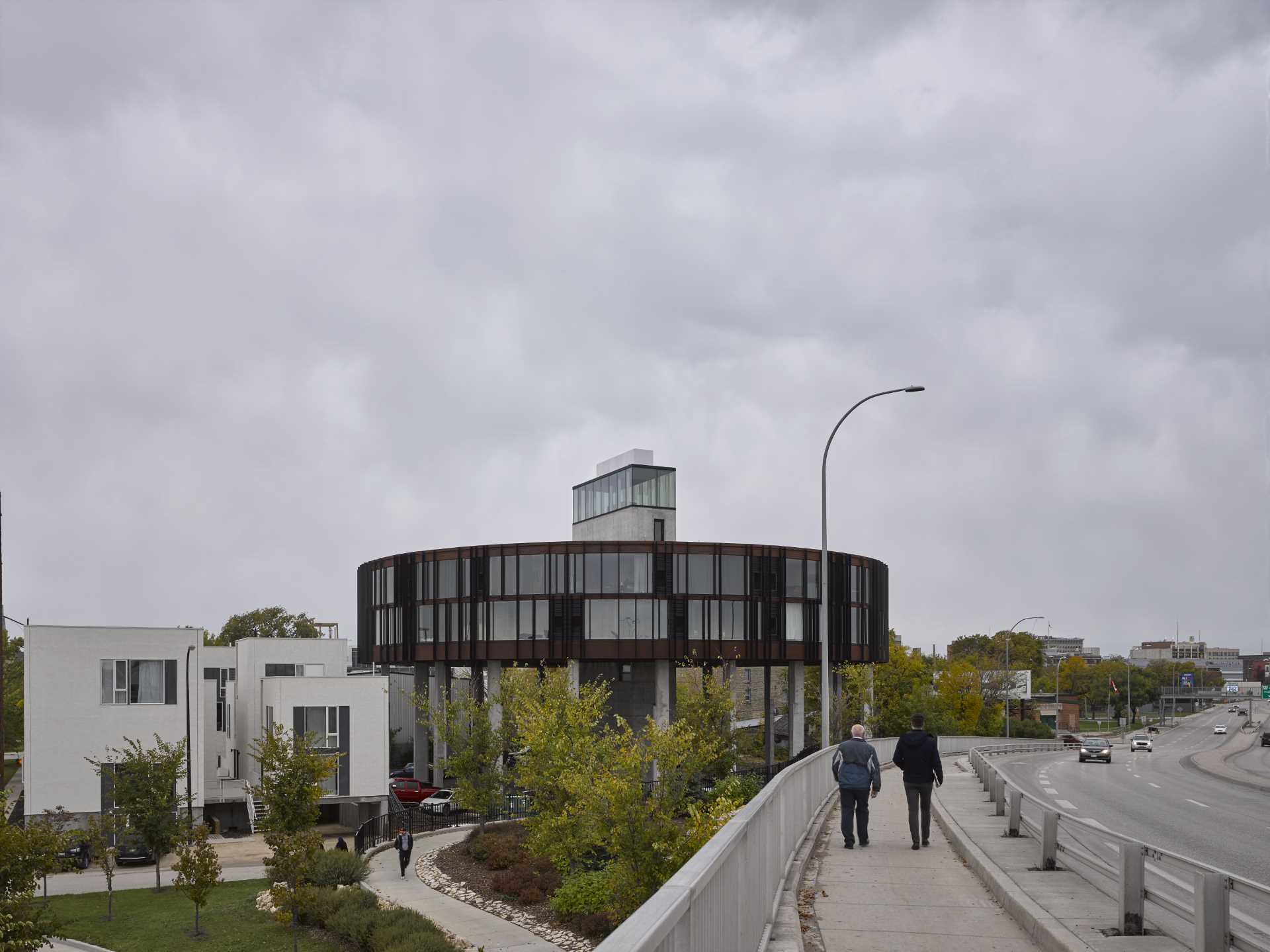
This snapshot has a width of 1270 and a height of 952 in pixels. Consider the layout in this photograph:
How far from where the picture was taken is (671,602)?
6100 cm

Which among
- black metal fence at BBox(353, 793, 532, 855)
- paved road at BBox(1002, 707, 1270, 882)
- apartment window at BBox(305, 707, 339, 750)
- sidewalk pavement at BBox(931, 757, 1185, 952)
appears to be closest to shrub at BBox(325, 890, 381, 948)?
black metal fence at BBox(353, 793, 532, 855)

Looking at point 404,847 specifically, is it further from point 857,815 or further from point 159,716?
point 857,815

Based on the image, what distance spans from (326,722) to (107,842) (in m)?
10.1

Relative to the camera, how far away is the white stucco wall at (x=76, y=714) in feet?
141

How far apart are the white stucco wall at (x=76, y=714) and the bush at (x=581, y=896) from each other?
22135 millimetres

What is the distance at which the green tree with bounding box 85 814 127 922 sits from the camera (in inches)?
1367

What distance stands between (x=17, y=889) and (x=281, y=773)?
503 inches

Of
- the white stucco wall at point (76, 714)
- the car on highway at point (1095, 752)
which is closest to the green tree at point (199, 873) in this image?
the white stucco wall at point (76, 714)

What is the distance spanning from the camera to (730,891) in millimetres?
6996

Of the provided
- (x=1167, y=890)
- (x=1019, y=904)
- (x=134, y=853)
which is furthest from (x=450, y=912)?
(x=1167, y=890)

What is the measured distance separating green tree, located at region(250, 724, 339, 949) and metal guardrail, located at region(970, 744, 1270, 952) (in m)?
22.2

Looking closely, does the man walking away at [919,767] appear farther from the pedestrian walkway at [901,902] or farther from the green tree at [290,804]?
the green tree at [290,804]

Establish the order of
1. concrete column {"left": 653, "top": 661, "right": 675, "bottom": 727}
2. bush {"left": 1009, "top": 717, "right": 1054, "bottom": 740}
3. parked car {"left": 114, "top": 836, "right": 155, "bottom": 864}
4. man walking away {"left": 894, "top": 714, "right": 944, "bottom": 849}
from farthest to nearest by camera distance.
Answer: bush {"left": 1009, "top": 717, "right": 1054, "bottom": 740}
concrete column {"left": 653, "top": 661, "right": 675, "bottom": 727}
parked car {"left": 114, "top": 836, "right": 155, "bottom": 864}
man walking away {"left": 894, "top": 714, "right": 944, "bottom": 849}

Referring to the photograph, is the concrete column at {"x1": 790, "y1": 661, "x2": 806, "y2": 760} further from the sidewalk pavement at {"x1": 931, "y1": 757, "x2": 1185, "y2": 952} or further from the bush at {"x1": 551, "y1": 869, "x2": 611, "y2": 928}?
the sidewalk pavement at {"x1": 931, "y1": 757, "x2": 1185, "y2": 952}
